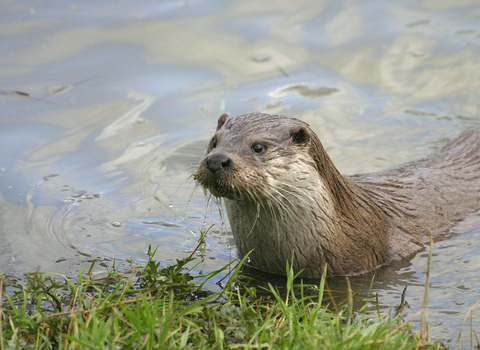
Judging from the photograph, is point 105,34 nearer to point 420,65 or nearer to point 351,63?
point 351,63

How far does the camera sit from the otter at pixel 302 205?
126 inches

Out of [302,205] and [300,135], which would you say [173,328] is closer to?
[302,205]

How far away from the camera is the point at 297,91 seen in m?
6.73

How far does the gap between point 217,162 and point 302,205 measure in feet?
2.12

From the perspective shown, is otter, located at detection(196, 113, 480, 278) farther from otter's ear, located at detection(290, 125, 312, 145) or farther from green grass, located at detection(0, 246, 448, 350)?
green grass, located at detection(0, 246, 448, 350)

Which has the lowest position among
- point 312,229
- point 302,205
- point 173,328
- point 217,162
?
point 173,328

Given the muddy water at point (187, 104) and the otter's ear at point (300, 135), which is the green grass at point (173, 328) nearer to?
the muddy water at point (187, 104)

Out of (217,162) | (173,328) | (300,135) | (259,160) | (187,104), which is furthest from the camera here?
(187,104)

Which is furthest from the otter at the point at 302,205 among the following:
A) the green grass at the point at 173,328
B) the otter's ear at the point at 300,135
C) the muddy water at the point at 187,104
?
the green grass at the point at 173,328

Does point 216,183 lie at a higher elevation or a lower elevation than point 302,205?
higher

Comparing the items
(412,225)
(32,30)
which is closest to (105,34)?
(32,30)

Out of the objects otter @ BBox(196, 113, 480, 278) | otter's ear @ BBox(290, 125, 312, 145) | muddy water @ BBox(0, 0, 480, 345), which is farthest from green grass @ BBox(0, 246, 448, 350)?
otter's ear @ BBox(290, 125, 312, 145)

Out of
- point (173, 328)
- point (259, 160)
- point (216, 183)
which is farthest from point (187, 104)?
point (173, 328)

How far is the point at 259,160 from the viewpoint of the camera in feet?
10.6
